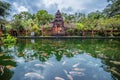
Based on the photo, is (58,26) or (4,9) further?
(58,26)

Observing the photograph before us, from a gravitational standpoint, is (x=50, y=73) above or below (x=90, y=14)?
below

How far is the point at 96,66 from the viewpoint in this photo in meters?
10.3

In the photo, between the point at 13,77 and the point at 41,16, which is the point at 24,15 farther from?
the point at 13,77

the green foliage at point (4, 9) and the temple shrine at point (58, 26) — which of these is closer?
the green foliage at point (4, 9)

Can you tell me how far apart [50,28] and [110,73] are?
3161cm

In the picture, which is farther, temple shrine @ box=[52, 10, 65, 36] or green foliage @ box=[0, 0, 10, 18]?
temple shrine @ box=[52, 10, 65, 36]

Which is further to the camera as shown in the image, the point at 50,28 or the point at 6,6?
the point at 50,28

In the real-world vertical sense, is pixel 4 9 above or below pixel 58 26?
above

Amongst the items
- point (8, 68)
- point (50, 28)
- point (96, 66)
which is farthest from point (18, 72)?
point (50, 28)

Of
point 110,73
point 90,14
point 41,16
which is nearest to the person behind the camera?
point 110,73

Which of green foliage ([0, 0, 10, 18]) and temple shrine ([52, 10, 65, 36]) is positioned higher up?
green foliage ([0, 0, 10, 18])

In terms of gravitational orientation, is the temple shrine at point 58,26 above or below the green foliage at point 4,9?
below

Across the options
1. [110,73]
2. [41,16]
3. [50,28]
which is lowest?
[110,73]

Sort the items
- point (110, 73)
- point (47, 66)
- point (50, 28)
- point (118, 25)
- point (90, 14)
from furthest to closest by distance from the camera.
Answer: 1. point (90, 14)
2. point (50, 28)
3. point (118, 25)
4. point (47, 66)
5. point (110, 73)
